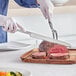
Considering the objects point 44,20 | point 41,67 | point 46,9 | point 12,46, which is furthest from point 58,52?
point 44,20

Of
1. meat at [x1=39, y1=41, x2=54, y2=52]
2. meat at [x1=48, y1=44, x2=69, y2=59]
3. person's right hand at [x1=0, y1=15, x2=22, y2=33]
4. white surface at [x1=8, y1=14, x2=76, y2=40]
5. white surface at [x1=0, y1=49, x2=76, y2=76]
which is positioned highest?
white surface at [x1=8, y1=14, x2=76, y2=40]

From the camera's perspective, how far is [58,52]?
100 cm

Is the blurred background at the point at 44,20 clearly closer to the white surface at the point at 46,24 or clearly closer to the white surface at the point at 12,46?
the white surface at the point at 46,24

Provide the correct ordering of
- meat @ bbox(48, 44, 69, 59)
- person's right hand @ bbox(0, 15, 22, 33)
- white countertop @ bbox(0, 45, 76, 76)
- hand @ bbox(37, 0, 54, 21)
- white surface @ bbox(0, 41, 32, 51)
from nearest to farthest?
1. white countertop @ bbox(0, 45, 76, 76)
2. meat @ bbox(48, 44, 69, 59)
3. person's right hand @ bbox(0, 15, 22, 33)
4. white surface @ bbox(0, 41, 32, 51)
5. hand @ bbox(37, 0, 54, 21)

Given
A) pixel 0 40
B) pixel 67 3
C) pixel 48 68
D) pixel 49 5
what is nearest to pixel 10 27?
pixel 48 68

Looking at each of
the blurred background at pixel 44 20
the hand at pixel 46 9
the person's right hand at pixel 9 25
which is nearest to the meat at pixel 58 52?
the person's right hand at pixel 9 25

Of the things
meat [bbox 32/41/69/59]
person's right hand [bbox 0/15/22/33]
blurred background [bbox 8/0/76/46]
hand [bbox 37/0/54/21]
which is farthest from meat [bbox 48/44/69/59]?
blurred background [bbox 8/0/76/46]

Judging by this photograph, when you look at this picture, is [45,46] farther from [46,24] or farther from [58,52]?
[46,24]

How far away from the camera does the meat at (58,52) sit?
93 centimetres

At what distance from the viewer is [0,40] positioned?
1729 mm

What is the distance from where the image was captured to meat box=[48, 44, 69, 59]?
0.93 m

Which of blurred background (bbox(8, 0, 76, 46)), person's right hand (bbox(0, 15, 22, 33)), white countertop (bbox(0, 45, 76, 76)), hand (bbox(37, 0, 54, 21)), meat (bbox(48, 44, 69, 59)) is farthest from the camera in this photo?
blurred background (bbox(8, 0, 76, 46))

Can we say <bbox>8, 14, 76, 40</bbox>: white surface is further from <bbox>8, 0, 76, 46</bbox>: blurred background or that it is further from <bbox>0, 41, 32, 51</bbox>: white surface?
<bbox>0, 41, 32, 51</bbox>: white surface

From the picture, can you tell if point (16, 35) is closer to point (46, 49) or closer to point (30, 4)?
point (30, 4)
